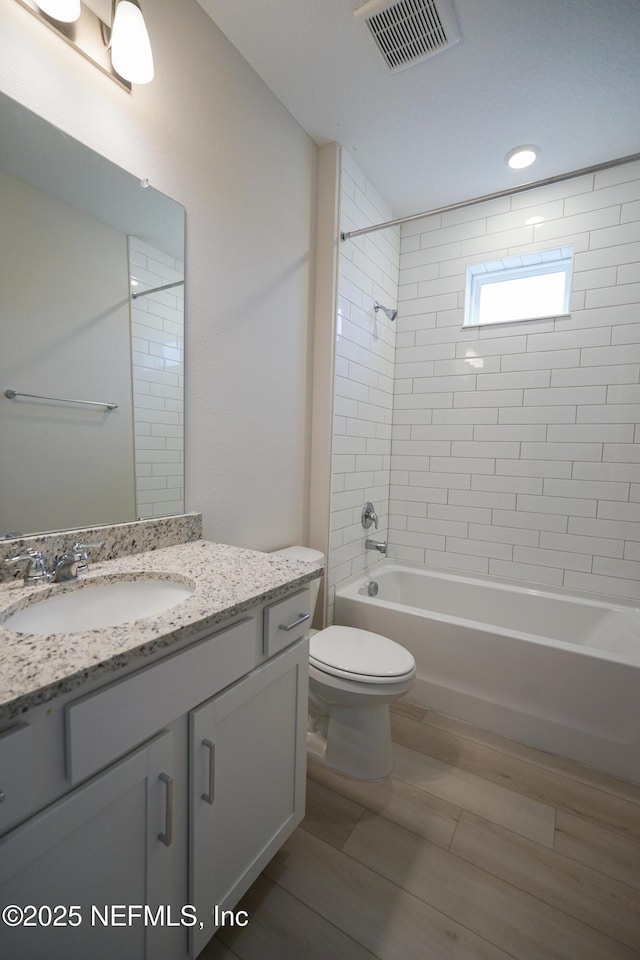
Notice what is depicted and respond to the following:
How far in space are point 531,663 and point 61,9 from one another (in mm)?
2551

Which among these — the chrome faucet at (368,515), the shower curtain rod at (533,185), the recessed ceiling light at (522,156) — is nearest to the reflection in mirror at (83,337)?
the shower curtain rod at (533,185)

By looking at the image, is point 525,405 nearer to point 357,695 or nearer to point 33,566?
point 357,695

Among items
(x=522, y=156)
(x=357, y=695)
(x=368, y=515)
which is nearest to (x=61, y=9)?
(x=522, y=156)

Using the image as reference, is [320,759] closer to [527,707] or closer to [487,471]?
[527,707]

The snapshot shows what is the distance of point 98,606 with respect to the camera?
38.7 inches

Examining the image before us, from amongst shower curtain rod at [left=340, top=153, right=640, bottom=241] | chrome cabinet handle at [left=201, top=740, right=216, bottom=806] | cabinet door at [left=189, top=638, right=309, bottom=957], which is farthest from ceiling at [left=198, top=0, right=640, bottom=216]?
chrome cabinet handle at [left=201, top=740, right=216, bottom=806]

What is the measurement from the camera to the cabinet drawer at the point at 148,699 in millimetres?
608

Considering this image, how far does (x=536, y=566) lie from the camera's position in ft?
7.59

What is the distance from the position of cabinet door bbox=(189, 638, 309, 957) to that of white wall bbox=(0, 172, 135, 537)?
0.64 metres

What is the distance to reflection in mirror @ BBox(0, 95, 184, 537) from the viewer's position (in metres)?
0.96

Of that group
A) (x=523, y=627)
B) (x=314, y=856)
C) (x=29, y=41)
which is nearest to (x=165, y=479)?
(x=29, y=41)

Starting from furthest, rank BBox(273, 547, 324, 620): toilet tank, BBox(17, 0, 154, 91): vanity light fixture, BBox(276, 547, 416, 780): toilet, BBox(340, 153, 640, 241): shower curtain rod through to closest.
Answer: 1. BBox(273, 547, 324, 620): toilet tank
2. BBox(276, 547, 416, 780): toilet
3. BBox(340, 153, 640, 241): shower curtain rod
4. BBox(17, 0, 154, 91): vanity light fixture

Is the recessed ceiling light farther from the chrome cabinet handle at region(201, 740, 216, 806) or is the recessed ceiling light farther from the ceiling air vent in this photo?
the chrome cabinet handle at region(201, 740, 216, 806)

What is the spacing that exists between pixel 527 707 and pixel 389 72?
2.65 metres
